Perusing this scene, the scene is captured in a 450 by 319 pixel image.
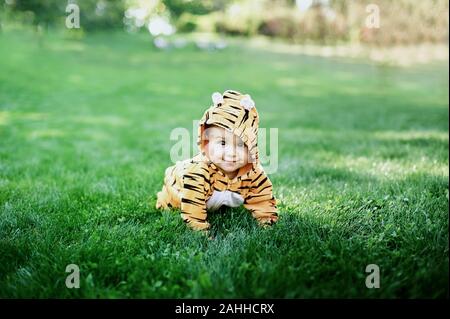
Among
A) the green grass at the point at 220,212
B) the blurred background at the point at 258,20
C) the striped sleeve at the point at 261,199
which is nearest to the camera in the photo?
the green grass at the point at 220,212

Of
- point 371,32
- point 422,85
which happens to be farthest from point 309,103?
point 371,32

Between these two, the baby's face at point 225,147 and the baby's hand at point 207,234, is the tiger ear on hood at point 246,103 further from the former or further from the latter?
the baby's hand at point 207,234

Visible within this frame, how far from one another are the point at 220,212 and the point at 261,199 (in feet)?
1.23

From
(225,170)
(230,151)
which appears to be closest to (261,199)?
(225,170)

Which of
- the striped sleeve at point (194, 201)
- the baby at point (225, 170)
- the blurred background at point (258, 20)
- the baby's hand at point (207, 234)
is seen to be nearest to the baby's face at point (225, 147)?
the baby at point (225, 170)

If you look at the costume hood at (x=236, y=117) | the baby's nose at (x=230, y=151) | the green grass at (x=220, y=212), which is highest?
the costume hood at (x=236, y=117)

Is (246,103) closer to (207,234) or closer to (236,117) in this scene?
(236,117)

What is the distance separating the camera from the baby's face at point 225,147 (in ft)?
9.40

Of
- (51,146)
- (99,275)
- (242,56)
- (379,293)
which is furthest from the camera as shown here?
(242,56)

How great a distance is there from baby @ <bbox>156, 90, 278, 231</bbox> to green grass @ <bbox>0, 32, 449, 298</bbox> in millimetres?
131

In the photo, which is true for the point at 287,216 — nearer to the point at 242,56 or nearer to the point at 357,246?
the point at 357,246

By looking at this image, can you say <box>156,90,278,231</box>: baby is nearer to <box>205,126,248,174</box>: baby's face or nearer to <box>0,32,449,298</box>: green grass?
<box>205,126,248,174</box>: baby's face

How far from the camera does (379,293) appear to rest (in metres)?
2.12
